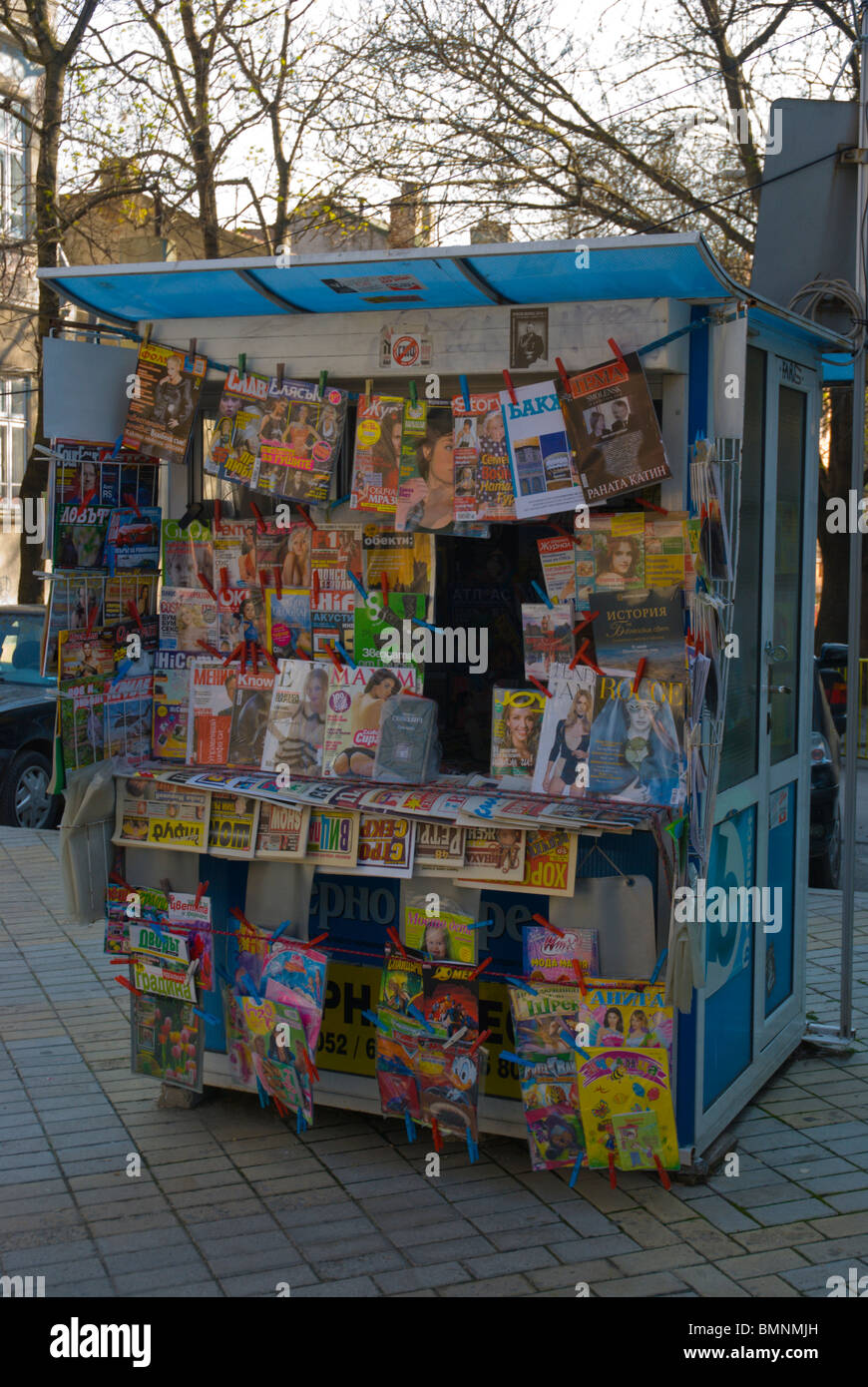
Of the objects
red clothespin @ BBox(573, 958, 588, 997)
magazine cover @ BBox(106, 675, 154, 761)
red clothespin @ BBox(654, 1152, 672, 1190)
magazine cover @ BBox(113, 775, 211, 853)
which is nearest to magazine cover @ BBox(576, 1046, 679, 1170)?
red clothespin @ BBox(654, 1152, 672, 1190)

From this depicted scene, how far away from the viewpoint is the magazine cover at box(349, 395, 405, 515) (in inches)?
162

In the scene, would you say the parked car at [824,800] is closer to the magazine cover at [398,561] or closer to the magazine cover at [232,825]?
the magazine cover at [398,561]

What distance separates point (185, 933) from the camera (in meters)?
4.39

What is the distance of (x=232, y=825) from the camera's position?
14.1ft

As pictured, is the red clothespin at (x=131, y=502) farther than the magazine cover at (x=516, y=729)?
Yes

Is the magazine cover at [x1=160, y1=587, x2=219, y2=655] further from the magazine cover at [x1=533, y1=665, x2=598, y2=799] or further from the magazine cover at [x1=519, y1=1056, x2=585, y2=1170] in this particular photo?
the magazine cover at [x1=519, y1=1056, x2=585, y2=1170]

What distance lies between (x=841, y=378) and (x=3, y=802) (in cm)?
663

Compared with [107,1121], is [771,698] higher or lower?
higher

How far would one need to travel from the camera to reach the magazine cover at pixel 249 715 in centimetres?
437

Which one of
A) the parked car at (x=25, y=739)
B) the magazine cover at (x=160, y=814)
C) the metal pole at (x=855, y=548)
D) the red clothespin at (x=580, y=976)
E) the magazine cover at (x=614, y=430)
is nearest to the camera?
the magazine cover at (x=614, y=430)

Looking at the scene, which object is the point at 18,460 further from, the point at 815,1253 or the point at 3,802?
the point at 815,1253

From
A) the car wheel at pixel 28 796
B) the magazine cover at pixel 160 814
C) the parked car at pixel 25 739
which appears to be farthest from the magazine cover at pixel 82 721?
the car wheel at pixel 28 796

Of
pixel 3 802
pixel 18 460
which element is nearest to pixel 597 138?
pixel 3 802

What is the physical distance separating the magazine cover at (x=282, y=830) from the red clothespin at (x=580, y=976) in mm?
914
